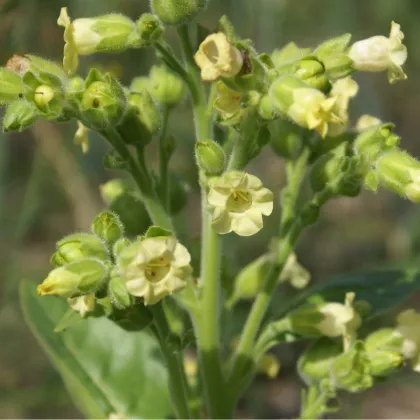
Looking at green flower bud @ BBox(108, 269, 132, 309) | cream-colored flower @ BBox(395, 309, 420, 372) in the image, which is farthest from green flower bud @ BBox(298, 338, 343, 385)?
green flower bud @ BBox(108, 269, 132, 309)

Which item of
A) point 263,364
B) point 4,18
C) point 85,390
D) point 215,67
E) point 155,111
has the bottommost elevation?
point 263,364

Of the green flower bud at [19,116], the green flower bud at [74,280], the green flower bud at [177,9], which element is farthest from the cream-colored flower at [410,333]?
the green flower bud at [19,116]

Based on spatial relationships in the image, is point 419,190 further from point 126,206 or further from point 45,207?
point 45,207

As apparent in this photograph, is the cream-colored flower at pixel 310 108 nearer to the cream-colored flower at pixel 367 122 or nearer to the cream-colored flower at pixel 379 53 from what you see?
the cream-colored flower at pixel 379 53

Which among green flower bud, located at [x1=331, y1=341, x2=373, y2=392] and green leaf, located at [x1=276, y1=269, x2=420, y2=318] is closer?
green flower bud, located at [x1=331, y1=341, x2=373, y2=392]

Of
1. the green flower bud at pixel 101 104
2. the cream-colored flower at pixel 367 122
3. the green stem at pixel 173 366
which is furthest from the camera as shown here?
the cream-colored flower at pixel 367 122

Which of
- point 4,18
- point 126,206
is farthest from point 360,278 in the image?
point 4,18

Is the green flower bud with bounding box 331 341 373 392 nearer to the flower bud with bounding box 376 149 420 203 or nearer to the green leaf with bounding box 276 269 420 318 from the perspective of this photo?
the green leaf with bounding box 276 269 420 318
